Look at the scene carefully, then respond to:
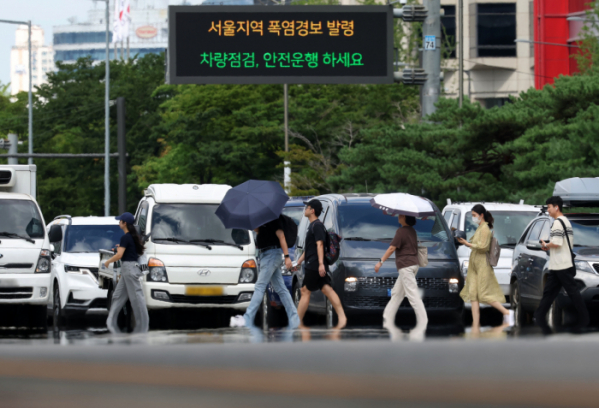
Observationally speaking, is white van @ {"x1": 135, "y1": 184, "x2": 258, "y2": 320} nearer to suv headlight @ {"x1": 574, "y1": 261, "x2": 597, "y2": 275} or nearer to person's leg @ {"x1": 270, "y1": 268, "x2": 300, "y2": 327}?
person's leg @ {"x1": 270, "y1": 268, "x2": 300, "y2": 327}

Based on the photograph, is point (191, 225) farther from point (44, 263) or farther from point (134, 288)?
point (134, 288)

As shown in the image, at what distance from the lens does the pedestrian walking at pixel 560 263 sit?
11.1 meters

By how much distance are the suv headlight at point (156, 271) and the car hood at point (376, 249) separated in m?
2.58

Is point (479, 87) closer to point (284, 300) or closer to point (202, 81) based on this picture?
point (202, 81)

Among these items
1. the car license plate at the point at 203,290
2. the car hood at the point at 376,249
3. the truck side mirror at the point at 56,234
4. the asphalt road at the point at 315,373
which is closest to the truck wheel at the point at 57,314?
the truck side mirror at the point at 56,234

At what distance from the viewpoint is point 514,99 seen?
26422 mm

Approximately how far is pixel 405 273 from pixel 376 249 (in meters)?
1.25

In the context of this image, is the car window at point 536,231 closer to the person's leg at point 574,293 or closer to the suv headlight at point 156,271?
the person's leg at point 574,293

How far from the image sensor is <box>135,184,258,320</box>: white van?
13359 mm

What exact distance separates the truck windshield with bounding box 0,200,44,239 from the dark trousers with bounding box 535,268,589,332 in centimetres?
751

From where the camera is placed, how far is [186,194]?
14.3 metres

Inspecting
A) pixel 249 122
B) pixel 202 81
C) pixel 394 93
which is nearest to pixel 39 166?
pixel 249 122

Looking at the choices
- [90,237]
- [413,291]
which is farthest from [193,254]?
[413,291]

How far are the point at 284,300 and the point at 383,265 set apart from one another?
1556 millimetres
